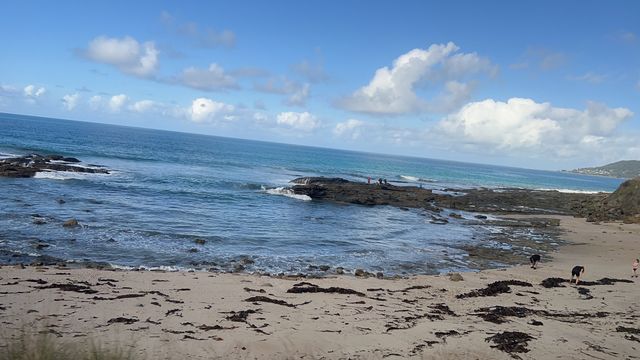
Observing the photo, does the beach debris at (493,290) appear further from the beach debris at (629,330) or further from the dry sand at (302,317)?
the beach debris at (629,330)

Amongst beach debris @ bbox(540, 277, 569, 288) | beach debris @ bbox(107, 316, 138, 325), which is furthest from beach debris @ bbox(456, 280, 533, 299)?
beach debris @ bbox(107, 316, 138, 325)

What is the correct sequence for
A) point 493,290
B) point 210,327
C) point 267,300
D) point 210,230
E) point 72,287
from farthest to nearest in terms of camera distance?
point 210,230 < point 493,290 < point 267,300 < point 72,287 < point 210,327

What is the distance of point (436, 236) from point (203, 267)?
16.9 m

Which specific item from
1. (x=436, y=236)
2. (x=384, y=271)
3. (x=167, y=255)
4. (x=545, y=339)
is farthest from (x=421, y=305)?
(x=436, y=236)

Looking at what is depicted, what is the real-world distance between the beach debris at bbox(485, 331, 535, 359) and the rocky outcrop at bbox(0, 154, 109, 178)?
122 feet

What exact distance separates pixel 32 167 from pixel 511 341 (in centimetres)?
4110

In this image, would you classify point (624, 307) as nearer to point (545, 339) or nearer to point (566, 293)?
point (566, 293)

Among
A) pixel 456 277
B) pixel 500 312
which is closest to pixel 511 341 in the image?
pixel 500 312

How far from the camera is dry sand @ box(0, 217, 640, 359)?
8.97 metres

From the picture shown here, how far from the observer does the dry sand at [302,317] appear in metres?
8.97

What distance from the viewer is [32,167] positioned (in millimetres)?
38250

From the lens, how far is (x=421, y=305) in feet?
42.5

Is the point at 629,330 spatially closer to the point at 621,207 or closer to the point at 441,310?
the point at 441,310

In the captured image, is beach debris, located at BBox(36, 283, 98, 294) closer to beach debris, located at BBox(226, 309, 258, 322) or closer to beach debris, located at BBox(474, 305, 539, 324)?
beach debris, located at BBox(226, 309, 258, 322)
